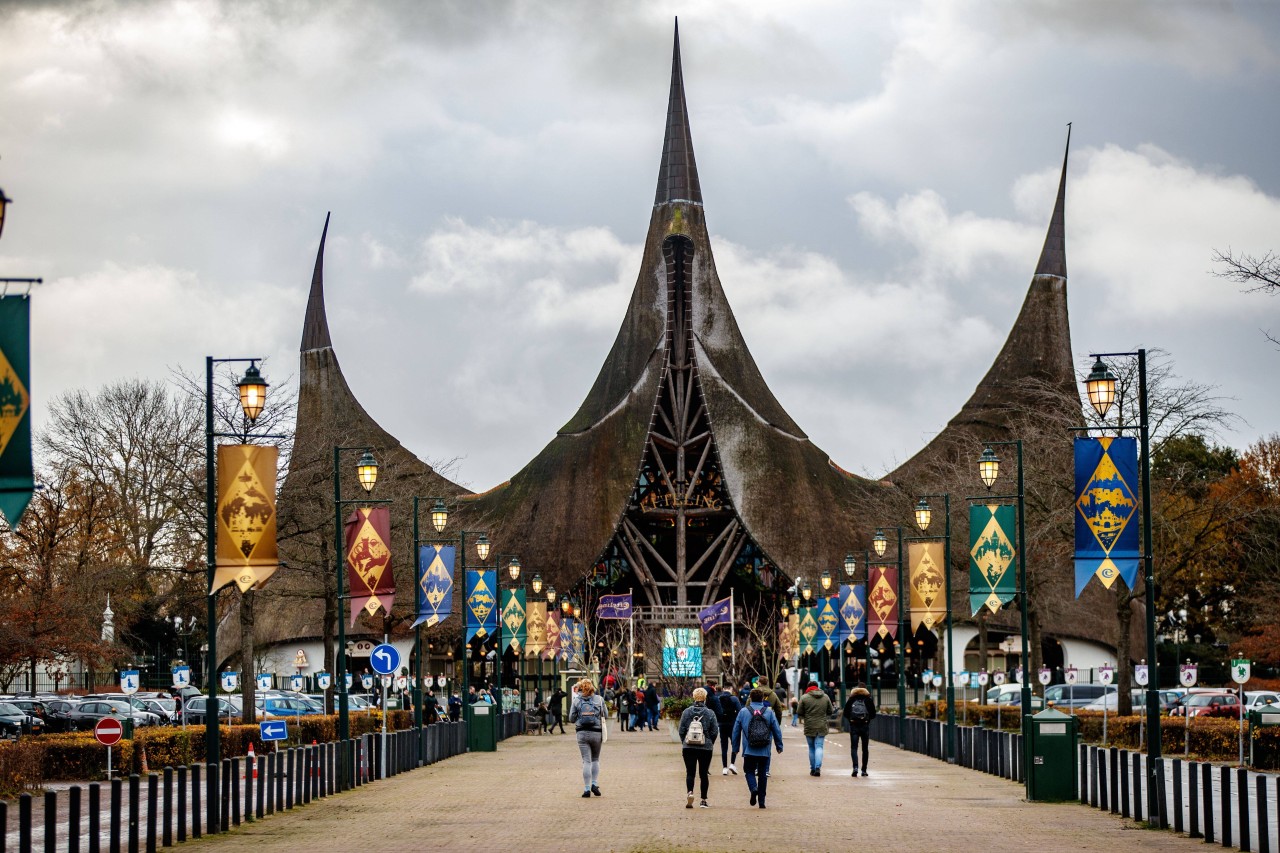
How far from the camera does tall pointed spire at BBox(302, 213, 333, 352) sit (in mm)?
97812

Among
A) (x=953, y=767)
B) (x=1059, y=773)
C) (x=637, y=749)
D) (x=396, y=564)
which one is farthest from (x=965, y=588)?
(x=1059, y=773)

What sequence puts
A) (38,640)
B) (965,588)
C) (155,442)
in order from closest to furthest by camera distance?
(38,640)
(155,442)
(965,588)

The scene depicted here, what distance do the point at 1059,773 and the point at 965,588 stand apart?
151 feet

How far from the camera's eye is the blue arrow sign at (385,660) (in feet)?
95.6

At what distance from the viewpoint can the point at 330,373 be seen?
96688 mm

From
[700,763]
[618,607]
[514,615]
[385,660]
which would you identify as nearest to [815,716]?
[700,763]

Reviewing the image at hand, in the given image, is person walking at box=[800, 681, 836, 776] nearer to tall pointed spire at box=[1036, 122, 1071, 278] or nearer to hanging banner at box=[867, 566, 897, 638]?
hanging banner at box=[867, 566, 897, 638]

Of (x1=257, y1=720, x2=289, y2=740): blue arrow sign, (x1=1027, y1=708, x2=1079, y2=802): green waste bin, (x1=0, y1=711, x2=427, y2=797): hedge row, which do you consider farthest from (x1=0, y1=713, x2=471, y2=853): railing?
(x1=1027, y1=708, x2=1079, y2=802): green waste bin

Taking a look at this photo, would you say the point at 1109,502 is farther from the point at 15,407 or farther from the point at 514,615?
the point at 514,615

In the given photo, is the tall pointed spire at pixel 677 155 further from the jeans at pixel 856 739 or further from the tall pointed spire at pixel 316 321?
the jeans at pixel 856 739

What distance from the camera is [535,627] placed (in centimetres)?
5391

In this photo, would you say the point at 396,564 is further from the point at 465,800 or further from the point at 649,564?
the point at 649,564

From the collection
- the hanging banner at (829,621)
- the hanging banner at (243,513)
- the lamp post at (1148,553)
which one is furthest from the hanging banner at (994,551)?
the hanging banner at (829,621)

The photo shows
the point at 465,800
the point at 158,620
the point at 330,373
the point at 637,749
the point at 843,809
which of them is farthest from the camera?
the point at 330,373
